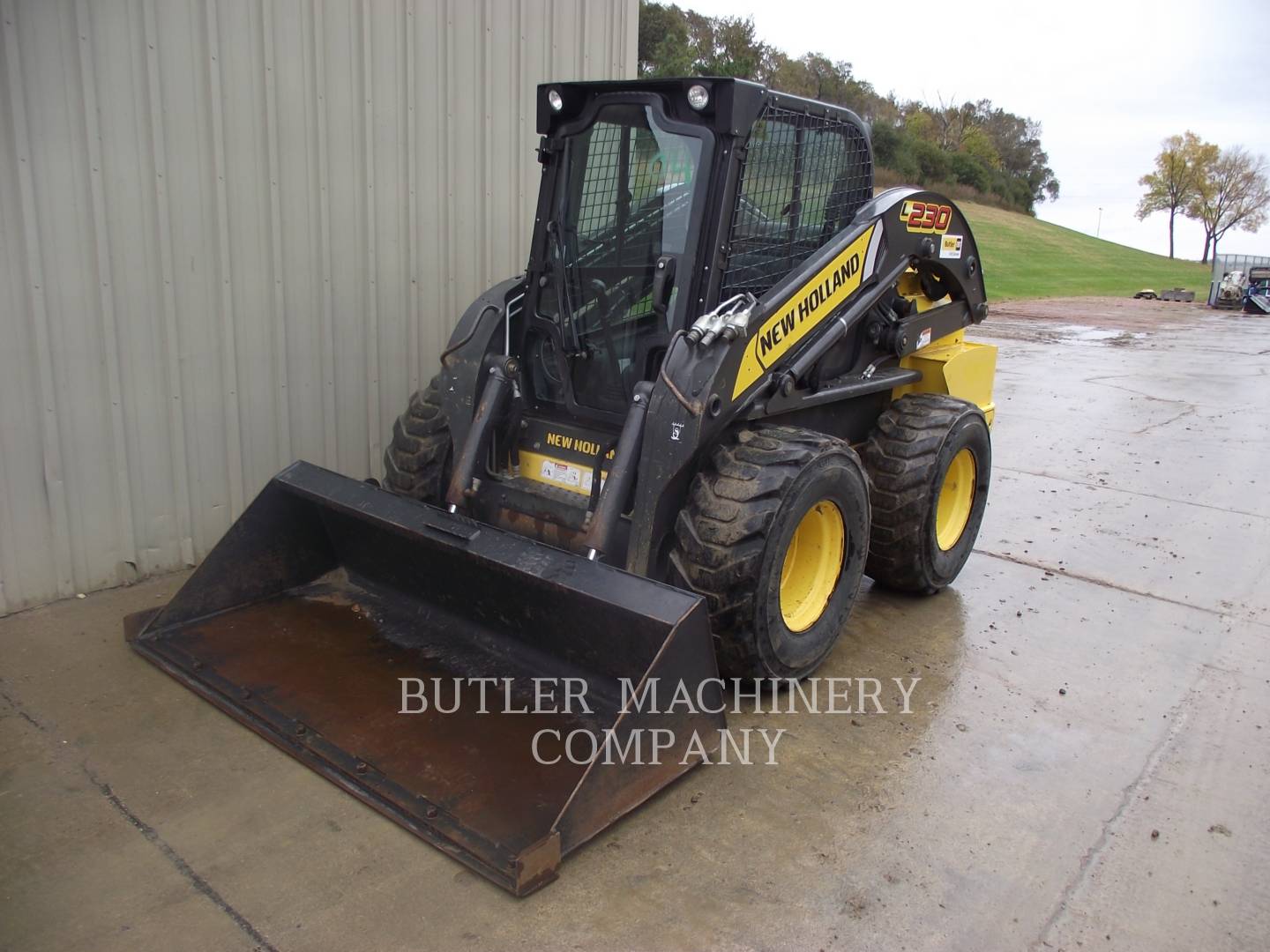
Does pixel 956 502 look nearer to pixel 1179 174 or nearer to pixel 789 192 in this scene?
pixel 789 192

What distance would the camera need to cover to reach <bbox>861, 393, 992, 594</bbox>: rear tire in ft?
16.0

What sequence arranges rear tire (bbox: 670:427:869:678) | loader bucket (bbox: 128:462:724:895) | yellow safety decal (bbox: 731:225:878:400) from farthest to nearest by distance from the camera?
1. yellow safety decal (bbox: 731:225:878:400)
2. rear tire (bbox: 670:427:869:678)
3. loader bucket (bbox: 128:462:724:895)

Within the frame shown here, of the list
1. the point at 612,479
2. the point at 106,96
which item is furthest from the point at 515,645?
the point at 106,96

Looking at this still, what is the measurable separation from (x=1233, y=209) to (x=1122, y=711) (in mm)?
69792

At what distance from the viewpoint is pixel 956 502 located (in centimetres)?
551

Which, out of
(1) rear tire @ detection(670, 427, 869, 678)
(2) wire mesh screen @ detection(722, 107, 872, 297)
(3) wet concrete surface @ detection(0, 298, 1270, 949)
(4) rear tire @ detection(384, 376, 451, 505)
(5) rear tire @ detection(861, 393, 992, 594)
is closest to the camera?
(3) wet concrete surface @ detection(0, 298, 1270, 949)

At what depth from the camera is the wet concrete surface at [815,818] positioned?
2832mm

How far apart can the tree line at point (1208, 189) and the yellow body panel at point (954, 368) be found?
2622 inches

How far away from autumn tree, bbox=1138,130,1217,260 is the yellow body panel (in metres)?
66.8

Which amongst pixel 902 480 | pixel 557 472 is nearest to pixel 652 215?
pixel 557 472

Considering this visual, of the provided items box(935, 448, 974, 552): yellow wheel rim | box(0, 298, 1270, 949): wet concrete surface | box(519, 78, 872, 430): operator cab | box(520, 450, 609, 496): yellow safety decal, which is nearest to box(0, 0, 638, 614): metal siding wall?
box(0, 298, 1270, 949): wet concrete surface

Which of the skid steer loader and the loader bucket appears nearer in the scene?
the loader bucket

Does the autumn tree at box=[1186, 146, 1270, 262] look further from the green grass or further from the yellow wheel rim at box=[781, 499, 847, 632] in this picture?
the yellow wheel rim at box=[781, 499, 847, 632]

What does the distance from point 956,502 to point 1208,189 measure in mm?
68726
